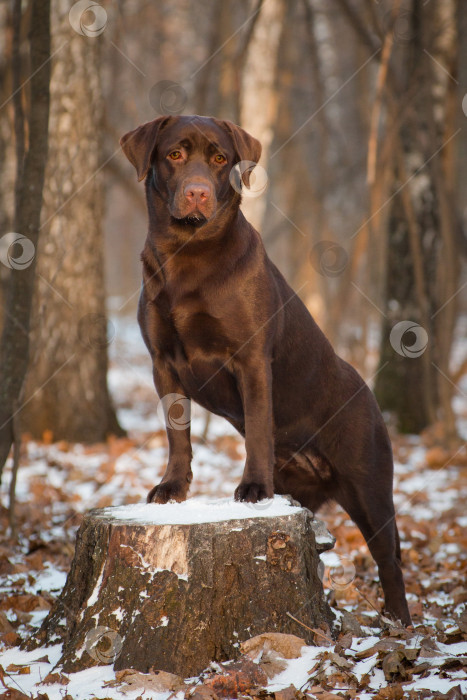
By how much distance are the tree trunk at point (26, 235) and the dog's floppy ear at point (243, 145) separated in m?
1.22

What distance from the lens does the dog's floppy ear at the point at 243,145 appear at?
3496 millimetres

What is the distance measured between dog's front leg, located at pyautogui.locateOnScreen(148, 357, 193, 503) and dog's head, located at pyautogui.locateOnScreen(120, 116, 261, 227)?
0.75 metres

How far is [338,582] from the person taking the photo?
3.82m

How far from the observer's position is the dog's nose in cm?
319

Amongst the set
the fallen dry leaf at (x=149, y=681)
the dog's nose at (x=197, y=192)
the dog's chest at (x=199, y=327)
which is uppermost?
the dog's nose at (x=197, y=192)

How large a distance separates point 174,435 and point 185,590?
2.87 feet

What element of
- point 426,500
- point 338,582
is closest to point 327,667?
point 338,582

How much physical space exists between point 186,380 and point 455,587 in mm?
2011

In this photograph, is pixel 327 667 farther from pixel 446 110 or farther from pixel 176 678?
pixel 446 110

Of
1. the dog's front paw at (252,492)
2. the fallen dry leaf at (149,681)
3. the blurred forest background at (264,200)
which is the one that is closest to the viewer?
the fallen dry leaf at (149,681)

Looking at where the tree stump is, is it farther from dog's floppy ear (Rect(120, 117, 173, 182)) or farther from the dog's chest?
dog's floppy ear (Rect(120, 117, 173, 182))

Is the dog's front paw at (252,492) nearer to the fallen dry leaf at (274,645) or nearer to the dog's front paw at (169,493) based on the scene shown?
A: the dog's front paw at (169,493)

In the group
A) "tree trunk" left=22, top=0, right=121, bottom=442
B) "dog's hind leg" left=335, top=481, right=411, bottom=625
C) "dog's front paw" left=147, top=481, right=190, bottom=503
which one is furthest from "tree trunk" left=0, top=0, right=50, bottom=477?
"tree trunk" left=22, top=0, right=121, bottom=442

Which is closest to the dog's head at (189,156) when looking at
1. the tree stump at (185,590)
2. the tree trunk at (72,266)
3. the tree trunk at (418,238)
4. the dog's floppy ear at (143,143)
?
the dog's floppy ear at (143,143)
